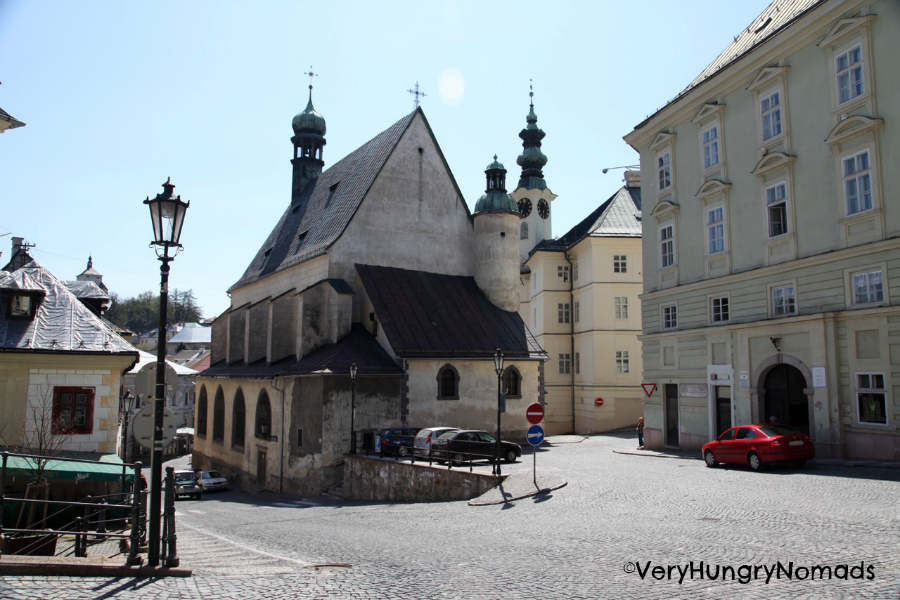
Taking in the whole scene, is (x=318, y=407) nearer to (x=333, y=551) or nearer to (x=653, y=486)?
(x=653, y=486)

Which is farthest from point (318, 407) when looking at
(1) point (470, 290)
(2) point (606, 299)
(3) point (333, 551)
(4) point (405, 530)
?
(2) point (606, 299)

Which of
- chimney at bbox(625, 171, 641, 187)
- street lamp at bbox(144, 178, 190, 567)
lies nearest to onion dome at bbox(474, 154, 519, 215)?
chimney at bbox(625, 171, 641, 187)

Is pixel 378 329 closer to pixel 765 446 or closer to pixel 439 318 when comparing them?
pixel 439 318

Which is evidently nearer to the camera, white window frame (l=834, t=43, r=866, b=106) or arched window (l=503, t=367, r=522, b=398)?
white window frame (l=834, t=43, r=866, b=106)

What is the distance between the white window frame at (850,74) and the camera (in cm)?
1927

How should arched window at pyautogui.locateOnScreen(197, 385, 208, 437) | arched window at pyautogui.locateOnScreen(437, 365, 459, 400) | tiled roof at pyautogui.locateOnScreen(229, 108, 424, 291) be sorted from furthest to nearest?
arched window at pyautogui.locateOnScreen(197, 385, 208, 437) → tiled roof at pyautogui.locateOnScreen(229, 108, 424, 291) → arched window at pyautogui.locateOnScreen(437, 365, 459, 400)

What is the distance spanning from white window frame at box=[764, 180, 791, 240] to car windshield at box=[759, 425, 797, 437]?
6.60 m

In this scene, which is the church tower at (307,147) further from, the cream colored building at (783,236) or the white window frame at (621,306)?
the cream colored building at (783,236)

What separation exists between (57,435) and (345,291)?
46.0 ft

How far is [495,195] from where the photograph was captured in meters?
35.0

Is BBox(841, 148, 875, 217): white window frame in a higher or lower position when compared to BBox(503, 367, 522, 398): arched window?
higher

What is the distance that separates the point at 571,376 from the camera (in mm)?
44062

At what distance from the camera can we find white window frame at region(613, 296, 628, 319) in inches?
1630

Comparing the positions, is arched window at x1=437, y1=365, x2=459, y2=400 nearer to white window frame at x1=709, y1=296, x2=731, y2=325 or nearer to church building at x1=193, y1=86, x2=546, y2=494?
church building at x1=193, y1=86, x2=546, y2=494
